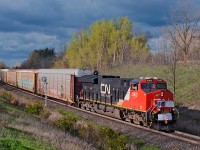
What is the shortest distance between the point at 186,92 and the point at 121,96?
36.2ft

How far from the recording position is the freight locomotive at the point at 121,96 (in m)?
17.7

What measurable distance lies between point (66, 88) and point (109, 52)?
36.6m

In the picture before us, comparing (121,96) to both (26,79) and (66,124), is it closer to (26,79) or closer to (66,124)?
(66,124)

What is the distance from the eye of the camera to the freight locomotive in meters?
17.7

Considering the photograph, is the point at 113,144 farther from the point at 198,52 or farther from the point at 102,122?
the point at 198,52

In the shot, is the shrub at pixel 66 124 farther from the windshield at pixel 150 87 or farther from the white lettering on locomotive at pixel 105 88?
the white lettering on locomotive at pixel 105 88

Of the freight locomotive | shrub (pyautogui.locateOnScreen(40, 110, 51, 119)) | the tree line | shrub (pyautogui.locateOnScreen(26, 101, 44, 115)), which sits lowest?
shrub (pyautogui.locateOnScreen(40, 110, 51, 119))

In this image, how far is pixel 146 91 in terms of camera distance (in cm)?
1795

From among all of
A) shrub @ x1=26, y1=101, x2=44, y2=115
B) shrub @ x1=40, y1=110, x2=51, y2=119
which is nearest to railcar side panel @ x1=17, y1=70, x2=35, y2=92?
shrub @ x1=26, y1=101, x2=44, y2=115

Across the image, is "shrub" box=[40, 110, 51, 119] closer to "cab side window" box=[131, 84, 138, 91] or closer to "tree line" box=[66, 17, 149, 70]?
"cab side window" box=[131, 84, 138, 91]

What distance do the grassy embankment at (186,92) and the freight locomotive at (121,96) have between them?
8.57 ft

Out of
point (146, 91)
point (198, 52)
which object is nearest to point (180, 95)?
point (198, 52)

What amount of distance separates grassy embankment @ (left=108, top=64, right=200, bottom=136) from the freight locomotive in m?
2.61

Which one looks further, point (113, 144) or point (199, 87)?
point (199, 87)
